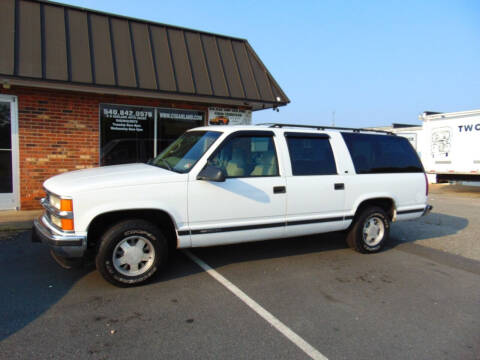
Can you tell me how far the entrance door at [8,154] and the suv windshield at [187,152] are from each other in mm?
4065

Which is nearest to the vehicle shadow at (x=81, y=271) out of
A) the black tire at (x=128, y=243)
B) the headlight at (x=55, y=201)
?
the black tire at (x=128, y=243)

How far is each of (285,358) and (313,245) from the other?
344 cm

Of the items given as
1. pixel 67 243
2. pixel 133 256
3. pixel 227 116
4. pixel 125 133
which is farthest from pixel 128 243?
pixel 227 116

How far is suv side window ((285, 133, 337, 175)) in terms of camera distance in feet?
16.4

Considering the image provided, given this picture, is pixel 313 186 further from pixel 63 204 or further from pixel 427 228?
pixel 427 228

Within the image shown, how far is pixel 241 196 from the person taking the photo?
4.52 m

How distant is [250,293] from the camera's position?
4105 millimetres

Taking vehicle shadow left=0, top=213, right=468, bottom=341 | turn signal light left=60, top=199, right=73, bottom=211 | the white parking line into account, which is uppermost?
turn signal light left=60, top=199, right=73, bottom=211

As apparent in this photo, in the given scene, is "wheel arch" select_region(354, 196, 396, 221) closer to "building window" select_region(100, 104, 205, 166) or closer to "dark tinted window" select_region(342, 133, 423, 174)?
"dark tinted window" select_region(342, 133, 423, 174)

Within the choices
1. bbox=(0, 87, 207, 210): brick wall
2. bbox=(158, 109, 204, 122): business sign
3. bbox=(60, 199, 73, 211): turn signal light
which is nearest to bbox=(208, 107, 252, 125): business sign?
bbox=(158, 109, 204, 122): business sign

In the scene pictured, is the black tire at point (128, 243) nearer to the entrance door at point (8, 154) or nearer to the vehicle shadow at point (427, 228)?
the vehicle shadow at point (427, 228)

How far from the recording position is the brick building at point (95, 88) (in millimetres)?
7156

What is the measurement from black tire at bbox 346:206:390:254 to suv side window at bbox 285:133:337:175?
922 millimetres

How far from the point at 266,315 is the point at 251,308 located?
20cm
